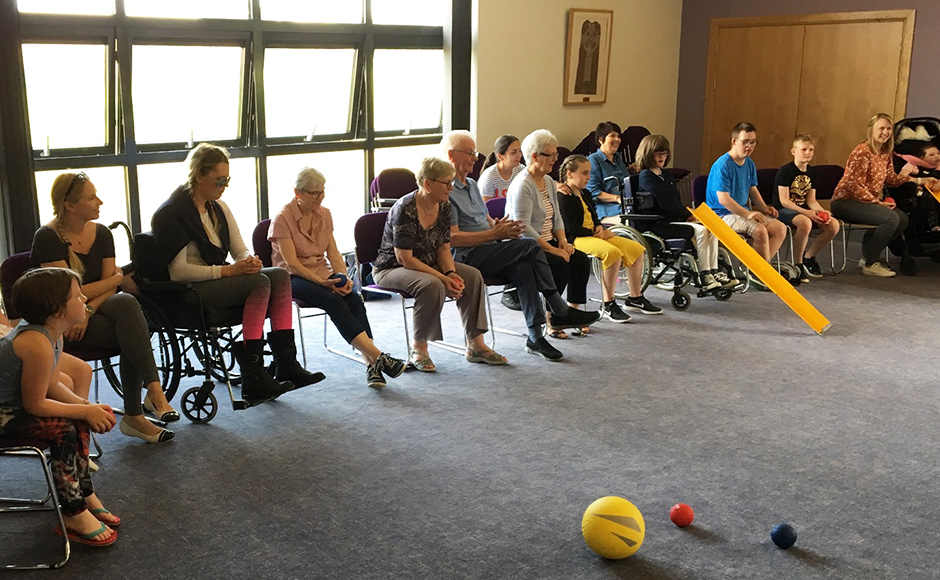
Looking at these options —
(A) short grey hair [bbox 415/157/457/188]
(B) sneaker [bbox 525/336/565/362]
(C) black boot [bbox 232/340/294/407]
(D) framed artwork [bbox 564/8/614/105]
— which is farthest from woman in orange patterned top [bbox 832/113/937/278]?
(C) black boot [bbox 232/340/294/407]

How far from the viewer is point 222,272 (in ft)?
13.9

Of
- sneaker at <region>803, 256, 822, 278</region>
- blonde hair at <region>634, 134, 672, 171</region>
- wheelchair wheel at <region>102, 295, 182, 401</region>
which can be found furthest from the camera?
sneaker at <region>803, 256, 822, 278</region>

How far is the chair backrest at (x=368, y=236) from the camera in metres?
5.01

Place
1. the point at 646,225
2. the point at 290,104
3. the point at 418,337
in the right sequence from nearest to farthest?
the point at 418,337 < the point at 646,225 < the point at 290,104

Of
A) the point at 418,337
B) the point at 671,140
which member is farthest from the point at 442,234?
the point at 671,140

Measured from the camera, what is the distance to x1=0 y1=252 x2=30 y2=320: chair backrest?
3.76 meters

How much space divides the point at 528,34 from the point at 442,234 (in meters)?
3.77

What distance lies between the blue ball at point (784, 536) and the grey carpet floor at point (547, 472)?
1.0 inches

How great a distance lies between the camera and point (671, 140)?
33.9 feet

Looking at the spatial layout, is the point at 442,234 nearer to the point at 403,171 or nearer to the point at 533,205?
the point at 533,205

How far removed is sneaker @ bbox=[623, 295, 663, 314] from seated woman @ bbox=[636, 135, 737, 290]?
18.0 inches

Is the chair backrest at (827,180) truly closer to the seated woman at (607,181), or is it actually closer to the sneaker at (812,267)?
the sneaker at (812,267)

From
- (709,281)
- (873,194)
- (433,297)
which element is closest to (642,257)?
(709,281)

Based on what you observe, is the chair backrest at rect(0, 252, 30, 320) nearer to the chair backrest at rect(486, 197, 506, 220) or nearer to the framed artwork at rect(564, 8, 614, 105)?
the chair backrest at rect(486, 197, 506, 220)
